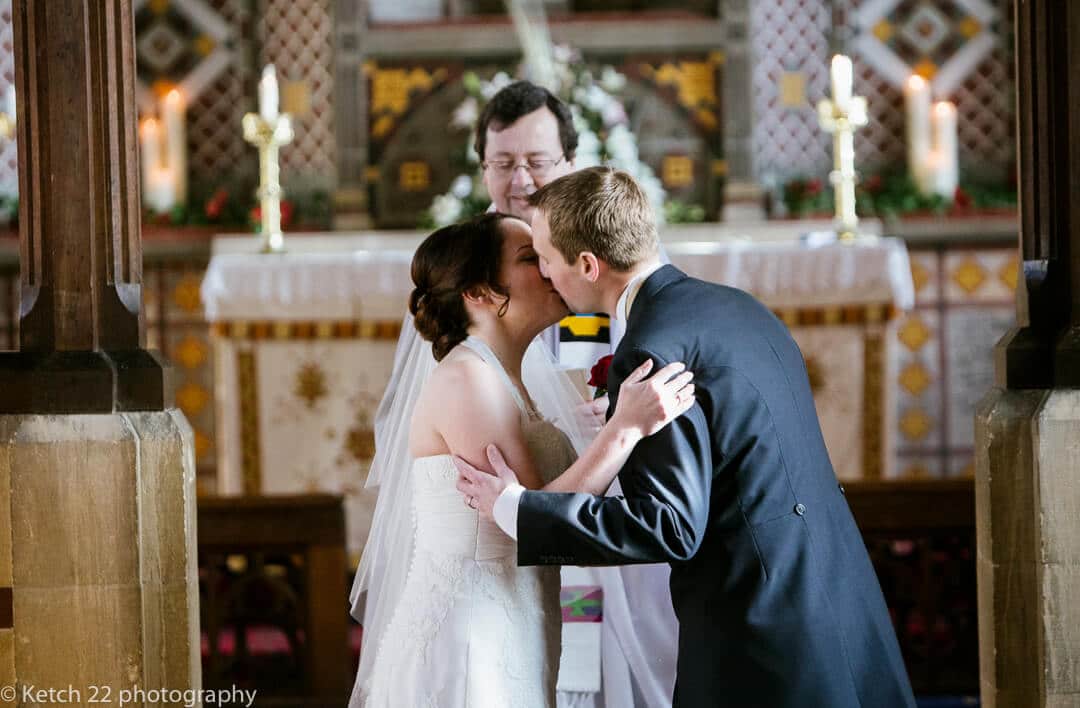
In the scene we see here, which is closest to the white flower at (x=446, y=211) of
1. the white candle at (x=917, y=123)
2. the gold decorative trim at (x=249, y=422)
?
the gold decorative trim at (x=249, y=422)

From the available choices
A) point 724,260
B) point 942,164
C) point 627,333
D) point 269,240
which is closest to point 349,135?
point 269,240

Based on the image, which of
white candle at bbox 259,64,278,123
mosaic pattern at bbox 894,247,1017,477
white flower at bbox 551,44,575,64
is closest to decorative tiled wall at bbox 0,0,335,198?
white flower at bbox 551,44,575,64

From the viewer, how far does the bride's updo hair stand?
3006mm

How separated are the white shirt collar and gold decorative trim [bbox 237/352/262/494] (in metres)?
3.42

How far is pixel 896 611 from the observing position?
4918mm

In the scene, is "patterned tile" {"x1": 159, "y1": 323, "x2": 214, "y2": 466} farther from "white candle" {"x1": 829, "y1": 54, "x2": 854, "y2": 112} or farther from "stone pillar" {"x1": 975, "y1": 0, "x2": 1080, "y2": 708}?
"stone pillar" {"x1": 975, "y1": 0, "x2": 1080, "y2": 708}

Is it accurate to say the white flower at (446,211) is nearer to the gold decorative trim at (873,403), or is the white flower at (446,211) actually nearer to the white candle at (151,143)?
the white candle at (151,143)

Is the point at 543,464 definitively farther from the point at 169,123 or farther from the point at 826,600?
the point at 169,123

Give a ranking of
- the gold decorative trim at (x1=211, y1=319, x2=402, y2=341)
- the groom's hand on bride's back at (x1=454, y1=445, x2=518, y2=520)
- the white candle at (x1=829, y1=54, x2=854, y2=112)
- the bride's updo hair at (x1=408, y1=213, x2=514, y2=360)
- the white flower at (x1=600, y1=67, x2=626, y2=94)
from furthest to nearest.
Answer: the white flower at (x1=600, y1=67, x2=626, y2=94) < the gold decorative trim at (x1=211, y1=319, x2=402, y2=341) < the white candle at (x1=829, y1=54, x2=854, y2=112) < the bride's updo hair at (x1=408, y1=213, x2=514, y2=360) < the groom's hand on bride's back at (x1=454, y1=445, x2=518, y2=520)

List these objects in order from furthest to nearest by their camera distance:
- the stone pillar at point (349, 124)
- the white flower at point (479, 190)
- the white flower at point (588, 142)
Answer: the stone pillar at point (349, 124) → the white flower at point (479, 190) → the white flower at point (588, 142)

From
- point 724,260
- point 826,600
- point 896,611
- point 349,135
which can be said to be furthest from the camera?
point 349,135

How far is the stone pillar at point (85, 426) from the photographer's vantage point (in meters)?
3.16

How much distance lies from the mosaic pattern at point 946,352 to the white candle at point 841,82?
2.16 m

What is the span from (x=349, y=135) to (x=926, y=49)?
10.9ft
